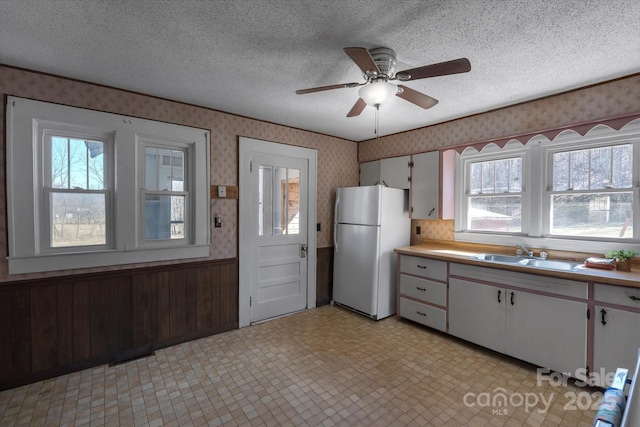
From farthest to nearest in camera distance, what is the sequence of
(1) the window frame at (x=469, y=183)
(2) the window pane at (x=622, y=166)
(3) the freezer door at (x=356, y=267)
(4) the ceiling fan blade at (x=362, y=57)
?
1. (3) the freezer door at (x=356, y=267)
2. (1) the window frame at (x=469, y=183)
3. (2) the window pane at (x=622, y=166)
4. (4) the ceiling fan blade at (x=362, y=57)

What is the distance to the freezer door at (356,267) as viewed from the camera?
3523mm

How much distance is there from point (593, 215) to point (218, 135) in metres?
3.69

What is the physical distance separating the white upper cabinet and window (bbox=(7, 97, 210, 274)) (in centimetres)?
231

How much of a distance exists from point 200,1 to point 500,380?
3276 millimetres

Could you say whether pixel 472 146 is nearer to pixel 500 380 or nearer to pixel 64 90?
pixel 500 380

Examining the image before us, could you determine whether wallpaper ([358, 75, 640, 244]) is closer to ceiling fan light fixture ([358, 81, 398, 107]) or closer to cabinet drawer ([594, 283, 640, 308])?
cabinet drawer ([594, 283, 640, 308])

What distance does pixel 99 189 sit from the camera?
8.50 feet

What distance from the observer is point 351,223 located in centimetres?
381

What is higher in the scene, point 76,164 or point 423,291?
point 76,164

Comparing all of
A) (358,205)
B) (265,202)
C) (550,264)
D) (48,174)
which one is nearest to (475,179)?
(550,264)

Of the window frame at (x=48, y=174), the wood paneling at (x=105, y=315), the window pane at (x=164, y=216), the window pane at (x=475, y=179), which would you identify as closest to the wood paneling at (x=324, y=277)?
the wood paneling at (x=105, y=315)

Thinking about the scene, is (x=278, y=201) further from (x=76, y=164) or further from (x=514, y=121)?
(x=514, y=121)

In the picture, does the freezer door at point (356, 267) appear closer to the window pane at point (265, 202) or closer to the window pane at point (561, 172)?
the window pane at point (265, 202)

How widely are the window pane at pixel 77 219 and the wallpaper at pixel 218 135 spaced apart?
269 mm
